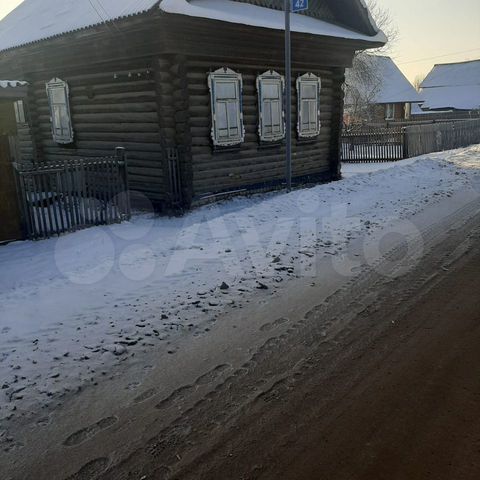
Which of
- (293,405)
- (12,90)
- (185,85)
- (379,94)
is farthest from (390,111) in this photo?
(293,405)

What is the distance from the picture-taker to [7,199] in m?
8.16

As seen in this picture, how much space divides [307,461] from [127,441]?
1098 millimetres

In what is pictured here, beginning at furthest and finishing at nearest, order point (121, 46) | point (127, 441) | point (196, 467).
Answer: point (121, 46) < point (127, 441) < point (196, 467)

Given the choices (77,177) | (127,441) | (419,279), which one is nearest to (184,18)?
(77,177)

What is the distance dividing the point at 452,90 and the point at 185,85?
186ft

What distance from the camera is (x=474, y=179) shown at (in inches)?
508

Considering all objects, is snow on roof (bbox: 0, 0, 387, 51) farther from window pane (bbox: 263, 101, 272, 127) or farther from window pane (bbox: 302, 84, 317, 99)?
window pane (bbox: 263, 101, 272, 127)

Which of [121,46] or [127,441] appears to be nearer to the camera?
[127,441]

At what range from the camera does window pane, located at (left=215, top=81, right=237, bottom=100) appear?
10992mm

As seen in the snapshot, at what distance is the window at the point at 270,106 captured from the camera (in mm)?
12109

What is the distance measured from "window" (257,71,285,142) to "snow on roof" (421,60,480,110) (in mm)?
48084

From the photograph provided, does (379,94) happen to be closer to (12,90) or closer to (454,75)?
(454,75)

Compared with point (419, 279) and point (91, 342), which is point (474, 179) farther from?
point (91, 342)

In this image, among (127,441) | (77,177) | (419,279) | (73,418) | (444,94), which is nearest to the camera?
(127,441)
